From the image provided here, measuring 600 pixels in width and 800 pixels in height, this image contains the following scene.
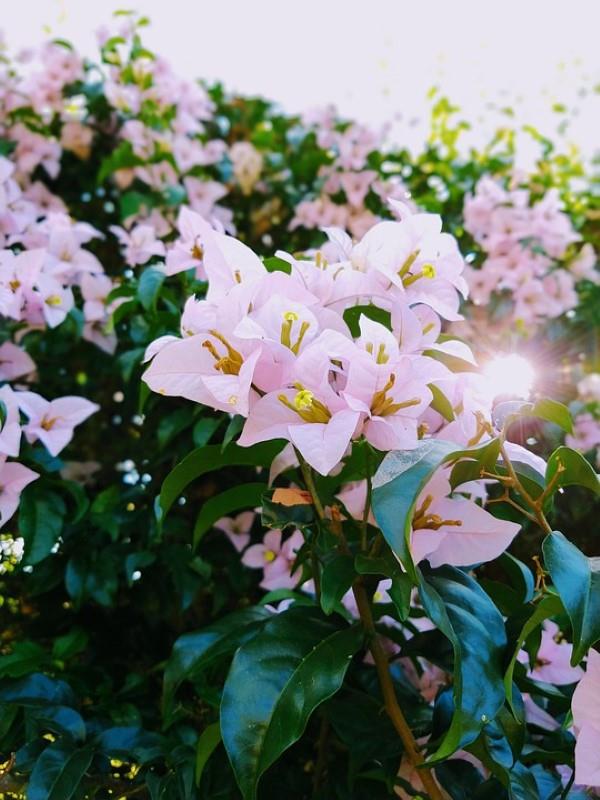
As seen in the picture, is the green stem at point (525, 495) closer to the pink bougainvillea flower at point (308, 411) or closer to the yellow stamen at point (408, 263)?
the pink bougainvillea flower at point (308, 411)

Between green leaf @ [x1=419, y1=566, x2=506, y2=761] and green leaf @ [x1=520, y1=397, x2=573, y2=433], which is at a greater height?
green leaf @ [x1=520, y1=397, x2=573, y2=433]

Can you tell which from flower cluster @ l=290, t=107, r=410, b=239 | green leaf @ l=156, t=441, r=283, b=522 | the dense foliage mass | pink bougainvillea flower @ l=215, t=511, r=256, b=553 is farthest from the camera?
flower cluster @ l=290, t=107, r=410, b=239

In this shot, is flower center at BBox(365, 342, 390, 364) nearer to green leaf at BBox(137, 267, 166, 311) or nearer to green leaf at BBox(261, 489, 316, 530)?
green leaf at BBox(261, 489, 316, 530)

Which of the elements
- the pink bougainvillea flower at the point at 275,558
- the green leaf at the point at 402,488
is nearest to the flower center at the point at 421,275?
the green leaf at the point at 402,488

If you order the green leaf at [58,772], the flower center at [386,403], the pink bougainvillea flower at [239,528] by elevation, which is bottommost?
the green leaf at [58,772]

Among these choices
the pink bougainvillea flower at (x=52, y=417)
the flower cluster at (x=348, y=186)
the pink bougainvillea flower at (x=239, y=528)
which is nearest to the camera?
the pink bougainvillea flower at (x=52, y=417)

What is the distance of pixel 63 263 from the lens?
1257mm

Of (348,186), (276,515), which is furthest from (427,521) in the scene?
(348,186)

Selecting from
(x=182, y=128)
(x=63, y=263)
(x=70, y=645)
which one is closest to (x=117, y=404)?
(x=63, y=263)

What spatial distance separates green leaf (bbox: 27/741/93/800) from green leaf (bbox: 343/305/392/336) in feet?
1.71

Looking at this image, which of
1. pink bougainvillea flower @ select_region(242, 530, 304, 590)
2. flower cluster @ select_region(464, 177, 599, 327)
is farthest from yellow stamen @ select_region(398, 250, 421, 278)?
flower cluster @ select_region(464, 177, 599, 327)

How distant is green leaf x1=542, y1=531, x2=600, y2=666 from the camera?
22.3 inches

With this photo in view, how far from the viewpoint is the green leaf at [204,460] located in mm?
764

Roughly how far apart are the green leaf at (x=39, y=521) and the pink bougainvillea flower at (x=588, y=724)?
0.65 metres
